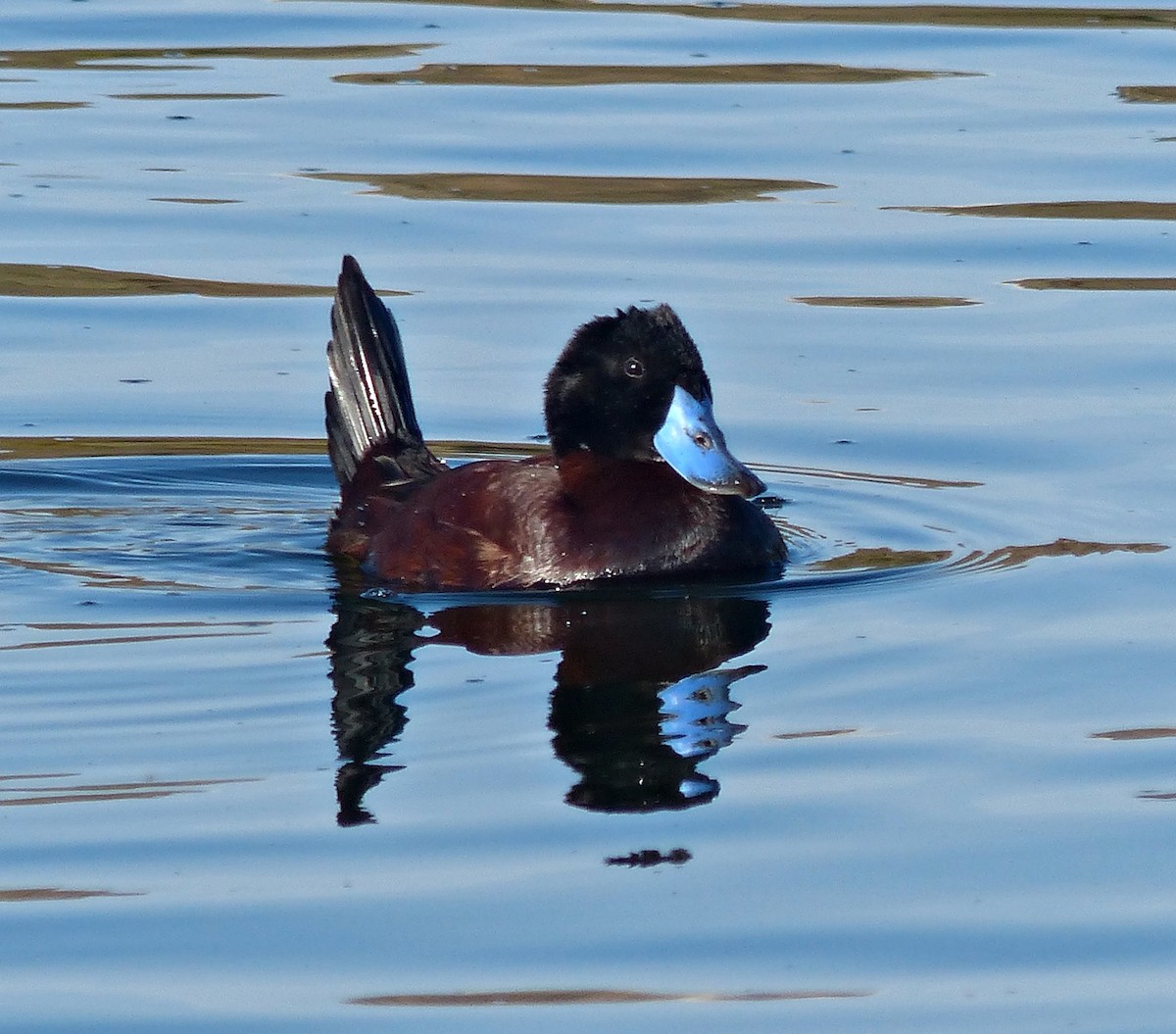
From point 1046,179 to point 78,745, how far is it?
8.30 meters

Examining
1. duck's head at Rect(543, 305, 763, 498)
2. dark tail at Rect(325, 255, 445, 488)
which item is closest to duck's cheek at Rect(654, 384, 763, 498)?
duck's head at Rect(543, 305, 763, 498)

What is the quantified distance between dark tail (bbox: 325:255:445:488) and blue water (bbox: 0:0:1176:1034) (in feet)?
1.20

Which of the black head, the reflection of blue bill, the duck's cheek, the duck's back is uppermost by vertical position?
the black head

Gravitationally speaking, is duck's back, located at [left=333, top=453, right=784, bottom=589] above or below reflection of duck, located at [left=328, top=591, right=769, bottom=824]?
above

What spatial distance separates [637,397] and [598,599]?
706mm

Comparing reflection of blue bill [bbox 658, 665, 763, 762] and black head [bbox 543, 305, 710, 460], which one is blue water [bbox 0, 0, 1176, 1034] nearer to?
reflection of blue bill [bbox 658, 665, 763, 762]

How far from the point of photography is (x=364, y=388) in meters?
7.93

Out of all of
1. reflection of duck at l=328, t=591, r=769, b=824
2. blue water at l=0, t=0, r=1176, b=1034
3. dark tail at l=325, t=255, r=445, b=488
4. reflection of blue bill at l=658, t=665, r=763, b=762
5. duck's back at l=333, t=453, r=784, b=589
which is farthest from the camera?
dark tail at l=325, t=255, r=445, b=488

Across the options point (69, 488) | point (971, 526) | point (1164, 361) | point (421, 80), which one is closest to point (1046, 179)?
point (1164, 361)

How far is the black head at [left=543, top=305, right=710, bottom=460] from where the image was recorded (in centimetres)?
716

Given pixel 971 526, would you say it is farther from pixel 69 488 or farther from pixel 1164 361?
pixel 69 488

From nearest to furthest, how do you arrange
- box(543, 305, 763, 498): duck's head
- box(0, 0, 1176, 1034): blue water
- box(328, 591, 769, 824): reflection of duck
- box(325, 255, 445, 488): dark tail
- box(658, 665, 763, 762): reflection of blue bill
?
box(0, 0, 1176, 1034): blue water → box(328, 591, 769, 824): reflection of duck → box(658, 665, 763, 762): reflection of blue bill → box(543, 305, 763, 498): duck's head → box(325, 255, 445, 488): dark tail

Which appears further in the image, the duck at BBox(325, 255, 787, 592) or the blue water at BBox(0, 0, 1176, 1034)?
the duck at BBox(325, 255, 787, 592)

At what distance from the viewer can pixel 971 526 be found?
25.1ft
